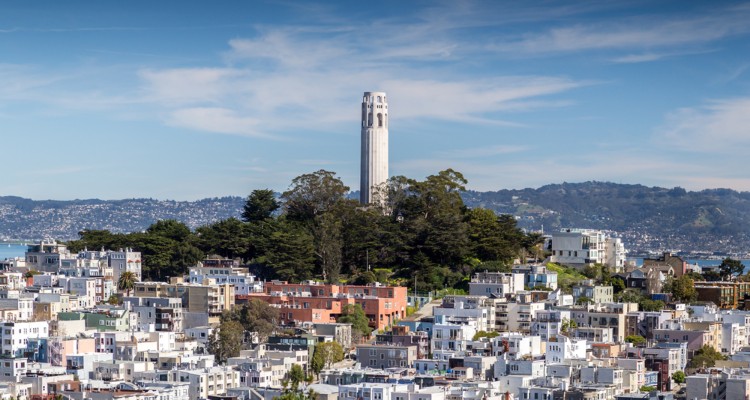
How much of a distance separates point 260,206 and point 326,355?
1879 cm

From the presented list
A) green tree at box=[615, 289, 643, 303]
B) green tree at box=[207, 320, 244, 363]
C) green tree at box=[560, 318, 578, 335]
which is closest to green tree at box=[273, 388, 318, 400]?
green tree at box=[207, 320, 244, 363]

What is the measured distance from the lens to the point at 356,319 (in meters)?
52.8

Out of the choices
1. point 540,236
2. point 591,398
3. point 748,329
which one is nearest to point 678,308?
point 748,329

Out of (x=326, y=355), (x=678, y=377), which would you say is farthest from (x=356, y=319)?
(x=678, y=377)

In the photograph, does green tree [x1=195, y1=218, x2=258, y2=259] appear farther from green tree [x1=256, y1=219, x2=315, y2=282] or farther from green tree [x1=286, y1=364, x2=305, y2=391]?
green tree [x1=286, y1=364, x2=305, y2=391]

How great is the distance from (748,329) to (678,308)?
8.75ft

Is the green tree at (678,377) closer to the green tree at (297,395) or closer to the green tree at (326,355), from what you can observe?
the green tree at (326,355)

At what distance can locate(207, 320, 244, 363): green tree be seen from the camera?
48719 mm

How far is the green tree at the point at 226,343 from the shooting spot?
4872 centimetres

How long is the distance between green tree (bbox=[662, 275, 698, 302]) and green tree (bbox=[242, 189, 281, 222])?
55.6 ft

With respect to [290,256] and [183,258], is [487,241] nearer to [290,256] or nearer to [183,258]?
[290,256]

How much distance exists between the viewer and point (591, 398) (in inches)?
1619

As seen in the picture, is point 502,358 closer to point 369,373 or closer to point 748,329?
point 369,373

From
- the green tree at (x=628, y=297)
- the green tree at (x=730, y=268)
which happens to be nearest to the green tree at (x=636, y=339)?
the green tree at (x=628, y=297)
